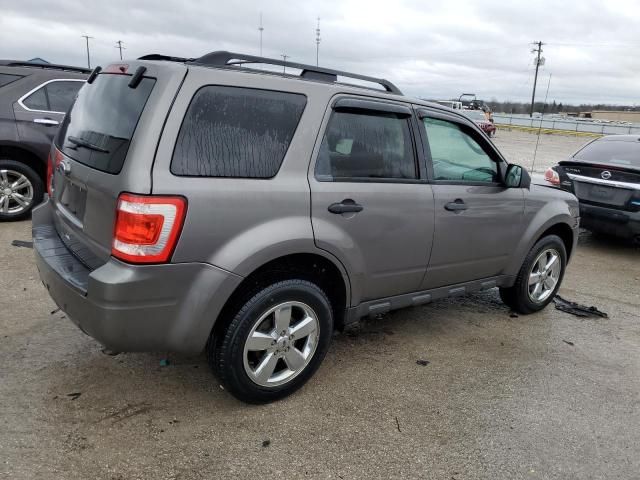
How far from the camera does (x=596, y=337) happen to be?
4.28m

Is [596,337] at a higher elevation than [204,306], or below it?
below

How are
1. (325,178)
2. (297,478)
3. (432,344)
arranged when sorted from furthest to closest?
(432,344) < (325,178) < (297,478)

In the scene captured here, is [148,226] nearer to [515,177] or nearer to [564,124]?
[515,177]

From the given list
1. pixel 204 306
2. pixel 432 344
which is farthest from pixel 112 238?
pixel 432 344

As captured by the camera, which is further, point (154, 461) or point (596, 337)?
point (596, 337)

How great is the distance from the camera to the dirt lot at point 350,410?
8.36 ft

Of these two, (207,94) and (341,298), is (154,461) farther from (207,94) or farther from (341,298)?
(207,94)

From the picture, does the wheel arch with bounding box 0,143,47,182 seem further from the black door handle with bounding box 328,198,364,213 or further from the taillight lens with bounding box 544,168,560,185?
the taillight lens with bounding box 544,168,560,185

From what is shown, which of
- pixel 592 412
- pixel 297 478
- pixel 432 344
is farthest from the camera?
pixel 432 344

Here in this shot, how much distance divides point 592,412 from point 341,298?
1632 millimetres

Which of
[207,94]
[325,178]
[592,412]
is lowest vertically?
[592,412]

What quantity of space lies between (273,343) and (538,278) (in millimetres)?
2742

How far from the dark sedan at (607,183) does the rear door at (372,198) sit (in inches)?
166

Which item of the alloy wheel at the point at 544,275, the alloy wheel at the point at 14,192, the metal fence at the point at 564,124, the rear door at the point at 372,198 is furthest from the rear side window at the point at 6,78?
the metal fence at the point at 564,124
